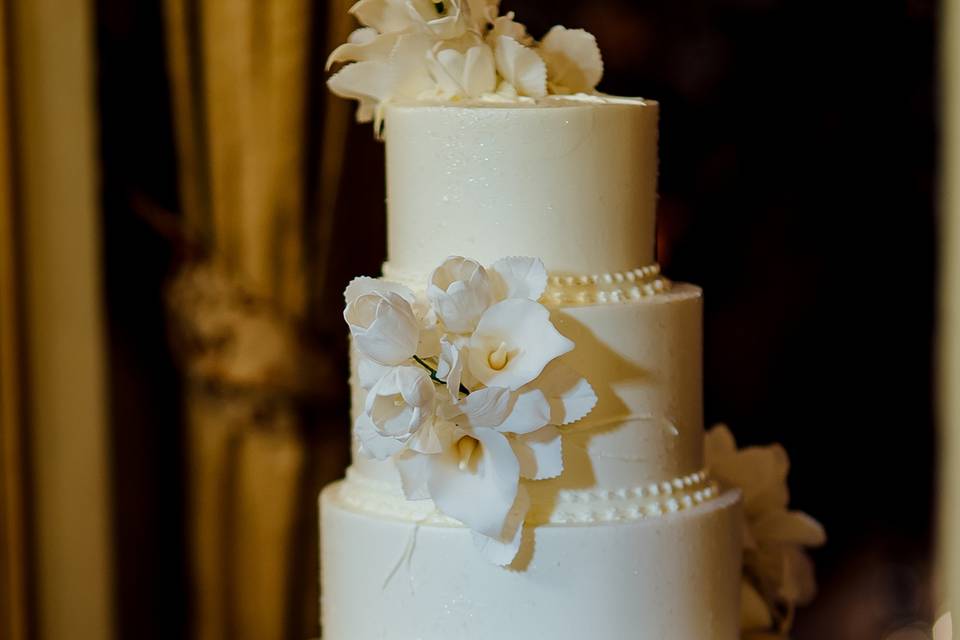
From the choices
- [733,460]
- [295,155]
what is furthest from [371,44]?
[295,155]

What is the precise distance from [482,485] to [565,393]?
149mm

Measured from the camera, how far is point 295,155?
9.77ft

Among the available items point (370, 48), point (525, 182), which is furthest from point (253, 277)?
point (525, 182)

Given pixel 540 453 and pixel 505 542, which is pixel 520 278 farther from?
pixel 505 542

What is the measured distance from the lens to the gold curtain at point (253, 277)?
9.74 feet

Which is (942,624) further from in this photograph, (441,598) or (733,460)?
(441,598)

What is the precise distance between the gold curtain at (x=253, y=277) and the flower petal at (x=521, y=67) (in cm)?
135

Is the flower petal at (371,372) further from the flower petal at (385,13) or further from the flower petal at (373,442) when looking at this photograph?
the flower petal at (385,13)

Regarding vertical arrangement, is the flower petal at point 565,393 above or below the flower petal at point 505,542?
above

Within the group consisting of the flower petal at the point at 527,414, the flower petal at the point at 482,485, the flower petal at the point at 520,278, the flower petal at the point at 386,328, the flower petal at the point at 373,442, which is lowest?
the flower petal at the point at 482,485

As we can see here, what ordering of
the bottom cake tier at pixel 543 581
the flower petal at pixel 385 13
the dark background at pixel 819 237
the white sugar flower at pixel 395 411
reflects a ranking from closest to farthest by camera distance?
the white sugar flower at pixel 395 411, the bottom cake tier at pixel 543 581, the flower petal at pixel 385 13, the dark background at pixel 819 237

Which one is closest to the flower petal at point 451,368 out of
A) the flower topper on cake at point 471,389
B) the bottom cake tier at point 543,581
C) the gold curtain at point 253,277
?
the flower topper on cake at point 471,389

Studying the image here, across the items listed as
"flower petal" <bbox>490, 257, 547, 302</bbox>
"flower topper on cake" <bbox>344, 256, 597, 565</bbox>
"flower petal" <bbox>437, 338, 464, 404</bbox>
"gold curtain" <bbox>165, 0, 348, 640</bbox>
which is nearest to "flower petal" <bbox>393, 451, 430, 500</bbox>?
"flower topper on cake" <bbox>344, 256, 597, 565</bbox>

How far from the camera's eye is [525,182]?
162 cm
